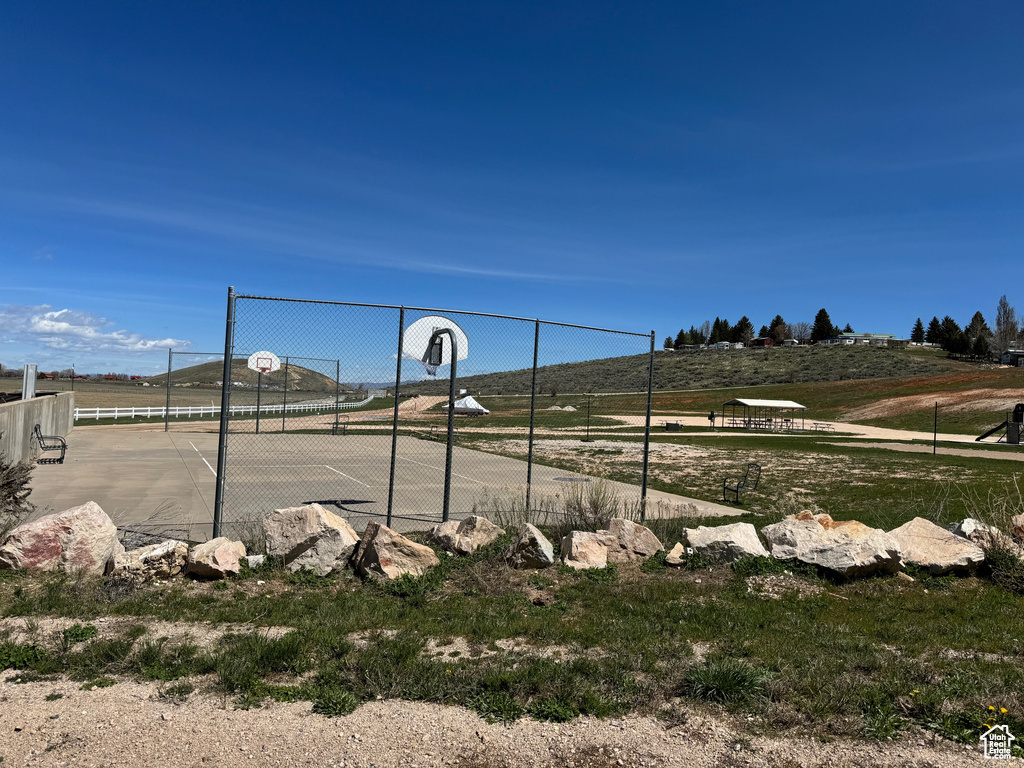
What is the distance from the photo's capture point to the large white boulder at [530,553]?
685cm

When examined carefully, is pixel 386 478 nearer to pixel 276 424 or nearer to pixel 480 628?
pixel 480 628

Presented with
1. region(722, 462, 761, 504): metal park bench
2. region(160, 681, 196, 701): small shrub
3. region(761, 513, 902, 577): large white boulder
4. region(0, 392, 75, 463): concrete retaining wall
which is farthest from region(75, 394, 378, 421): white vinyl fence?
region(160, 681, 196, 701): small shrub

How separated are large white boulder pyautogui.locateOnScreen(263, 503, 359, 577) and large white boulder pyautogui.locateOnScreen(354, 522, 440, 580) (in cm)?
20

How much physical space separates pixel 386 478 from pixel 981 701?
12.4 m

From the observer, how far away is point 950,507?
441 inches

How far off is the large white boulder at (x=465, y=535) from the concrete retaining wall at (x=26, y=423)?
6948 millimetres

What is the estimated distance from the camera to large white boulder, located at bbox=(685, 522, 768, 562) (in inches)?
275

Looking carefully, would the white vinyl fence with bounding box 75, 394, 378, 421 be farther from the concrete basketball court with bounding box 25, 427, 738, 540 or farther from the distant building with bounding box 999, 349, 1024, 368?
the distant building with bounding box 999, 349, 1024, 368

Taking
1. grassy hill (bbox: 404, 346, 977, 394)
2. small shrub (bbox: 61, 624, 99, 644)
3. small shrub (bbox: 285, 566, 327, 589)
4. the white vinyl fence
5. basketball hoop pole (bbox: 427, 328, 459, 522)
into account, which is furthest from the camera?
grassy hill (bbox: 404, 346, 977, 394)

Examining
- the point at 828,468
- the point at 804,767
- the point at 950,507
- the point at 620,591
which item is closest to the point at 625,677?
the point at 804,767

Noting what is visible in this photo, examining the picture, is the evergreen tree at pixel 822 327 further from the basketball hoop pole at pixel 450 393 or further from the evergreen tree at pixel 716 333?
the basketball hoop pole at pixel 450 393

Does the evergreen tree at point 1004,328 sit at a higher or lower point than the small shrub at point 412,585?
higher

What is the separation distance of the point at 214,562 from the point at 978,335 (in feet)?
359

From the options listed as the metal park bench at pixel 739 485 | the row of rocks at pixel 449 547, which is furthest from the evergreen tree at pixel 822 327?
the row of rocks at pixel 449 547
